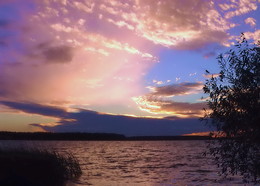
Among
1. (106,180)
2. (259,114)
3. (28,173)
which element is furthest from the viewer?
(106,180)

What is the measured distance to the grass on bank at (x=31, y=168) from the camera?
78.1ft

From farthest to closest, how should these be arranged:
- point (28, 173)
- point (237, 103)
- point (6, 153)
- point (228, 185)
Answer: point (228, 185) → point (6, 153) → point (28, 173) → point (237, 103)

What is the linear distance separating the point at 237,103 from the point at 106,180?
75.6ft

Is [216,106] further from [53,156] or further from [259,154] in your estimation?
[53,156]

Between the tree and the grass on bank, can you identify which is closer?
the tree

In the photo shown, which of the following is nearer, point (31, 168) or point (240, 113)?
point (240, 113)

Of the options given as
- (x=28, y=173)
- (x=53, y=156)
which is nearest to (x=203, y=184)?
(x=53, y=156)

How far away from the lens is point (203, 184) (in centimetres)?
3341

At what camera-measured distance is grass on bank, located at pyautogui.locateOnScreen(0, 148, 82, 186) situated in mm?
23791

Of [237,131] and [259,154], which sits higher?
[237,131]

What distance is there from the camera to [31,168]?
1039 inches

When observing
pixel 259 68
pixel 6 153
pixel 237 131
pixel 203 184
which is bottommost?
pixel 203 184

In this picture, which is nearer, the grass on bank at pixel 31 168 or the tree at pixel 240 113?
the tree at pixel 240 113

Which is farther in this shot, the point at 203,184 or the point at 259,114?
the point at 203,184
